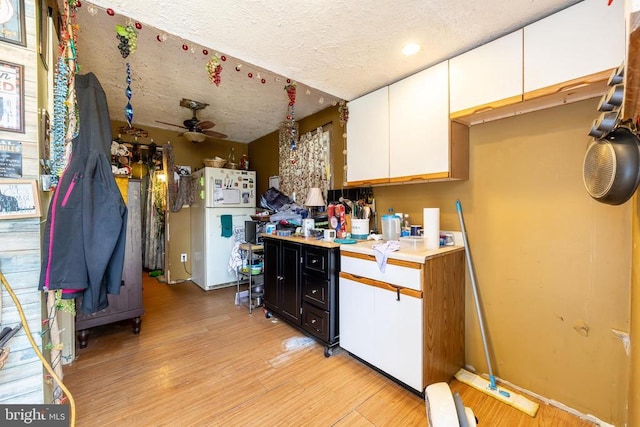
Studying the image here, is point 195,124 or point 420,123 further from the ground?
point 195,124

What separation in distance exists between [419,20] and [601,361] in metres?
2.27

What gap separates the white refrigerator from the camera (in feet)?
12.8

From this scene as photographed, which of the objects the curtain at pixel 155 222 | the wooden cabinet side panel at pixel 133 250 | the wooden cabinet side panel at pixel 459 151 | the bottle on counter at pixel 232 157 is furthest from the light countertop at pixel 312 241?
the curtain at pixel 155 222

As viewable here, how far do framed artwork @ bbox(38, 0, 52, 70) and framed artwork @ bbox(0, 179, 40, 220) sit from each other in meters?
0.65

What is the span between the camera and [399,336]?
171cm

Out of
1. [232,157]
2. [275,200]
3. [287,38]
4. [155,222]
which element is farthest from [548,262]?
[155,222]

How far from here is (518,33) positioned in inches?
60.6

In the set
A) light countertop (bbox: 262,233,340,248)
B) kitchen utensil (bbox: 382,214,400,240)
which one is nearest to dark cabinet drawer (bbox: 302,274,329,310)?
light countertop (bbox: 262,233,340,248)

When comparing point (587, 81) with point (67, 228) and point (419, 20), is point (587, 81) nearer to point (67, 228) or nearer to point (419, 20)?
point (419, 20)

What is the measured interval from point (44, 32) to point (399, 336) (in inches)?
105

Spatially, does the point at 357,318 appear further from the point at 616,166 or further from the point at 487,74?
the point at 487,74

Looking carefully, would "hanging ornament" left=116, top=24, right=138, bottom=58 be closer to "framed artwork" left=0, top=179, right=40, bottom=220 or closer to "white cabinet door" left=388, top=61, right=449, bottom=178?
"framed artwork" left=0, top=179, right=40, bottom=220

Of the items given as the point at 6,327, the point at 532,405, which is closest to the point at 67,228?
the point at 6,327

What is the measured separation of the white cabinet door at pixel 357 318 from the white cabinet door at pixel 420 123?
101cm
